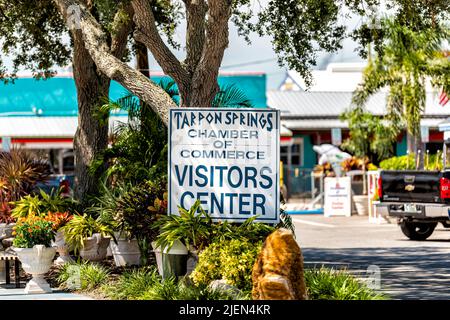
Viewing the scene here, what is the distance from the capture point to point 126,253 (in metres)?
15.5

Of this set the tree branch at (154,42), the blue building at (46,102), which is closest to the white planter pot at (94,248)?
the tree branch at (154,42)

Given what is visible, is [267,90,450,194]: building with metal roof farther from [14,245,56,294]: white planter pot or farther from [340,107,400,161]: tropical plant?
[14,245,56,294]: white planter pot

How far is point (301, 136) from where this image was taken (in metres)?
47.7

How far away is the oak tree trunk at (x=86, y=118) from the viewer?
1864cm

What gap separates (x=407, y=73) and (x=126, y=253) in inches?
699

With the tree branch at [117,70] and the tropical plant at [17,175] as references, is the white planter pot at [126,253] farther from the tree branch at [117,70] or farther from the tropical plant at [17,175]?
the tropical plant at [17,175]

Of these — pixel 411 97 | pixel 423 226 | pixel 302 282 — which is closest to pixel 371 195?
pixel 411 97

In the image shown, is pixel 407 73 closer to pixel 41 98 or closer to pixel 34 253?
pixel 41 98

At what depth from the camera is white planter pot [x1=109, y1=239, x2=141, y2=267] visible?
15444mm

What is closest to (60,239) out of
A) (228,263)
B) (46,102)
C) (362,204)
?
(228,263)

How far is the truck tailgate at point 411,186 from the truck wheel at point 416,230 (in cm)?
110

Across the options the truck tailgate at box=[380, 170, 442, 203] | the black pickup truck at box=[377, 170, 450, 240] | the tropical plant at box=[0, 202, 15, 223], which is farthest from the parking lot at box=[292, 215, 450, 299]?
the tropical plant at box=[0, 202, 15, 223]

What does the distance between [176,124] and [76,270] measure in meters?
2.58
